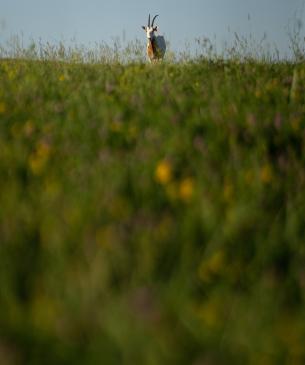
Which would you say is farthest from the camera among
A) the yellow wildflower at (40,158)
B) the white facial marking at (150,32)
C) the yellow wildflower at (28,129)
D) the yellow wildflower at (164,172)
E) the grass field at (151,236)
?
A: the white facial marking at (150,32)

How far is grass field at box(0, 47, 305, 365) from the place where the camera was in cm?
118

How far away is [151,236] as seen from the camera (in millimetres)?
1633

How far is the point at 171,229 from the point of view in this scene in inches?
67.7

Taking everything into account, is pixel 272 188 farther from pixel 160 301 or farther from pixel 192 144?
pixel 160 301

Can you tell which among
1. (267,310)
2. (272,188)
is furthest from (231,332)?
(272,188)

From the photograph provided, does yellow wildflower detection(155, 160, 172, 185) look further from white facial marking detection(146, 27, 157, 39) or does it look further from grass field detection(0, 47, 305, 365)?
white facial marking detection(146, 27, 157, 39)

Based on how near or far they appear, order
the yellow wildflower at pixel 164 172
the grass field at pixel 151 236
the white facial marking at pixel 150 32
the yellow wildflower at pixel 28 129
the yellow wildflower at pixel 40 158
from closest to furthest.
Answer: the grass field at pixel 151 236
the yellow wildflower at pixel 164 172
the yellow wildflower at pixel 40 158
the yellow wildflower at pixel 28 129
the white facial marking at pixel 150 32

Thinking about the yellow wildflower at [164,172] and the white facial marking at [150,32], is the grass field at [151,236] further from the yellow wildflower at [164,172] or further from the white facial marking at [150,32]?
the white facial marking at [150,32]

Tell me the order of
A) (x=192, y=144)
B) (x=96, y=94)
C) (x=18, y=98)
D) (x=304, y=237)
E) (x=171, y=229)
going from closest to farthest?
(x=171, y=229), (x=304, y=237), (x=192, y=144), (x=18, y=98), (x=96, y=94)

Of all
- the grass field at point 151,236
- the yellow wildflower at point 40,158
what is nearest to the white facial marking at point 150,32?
the grass field at point 151,236

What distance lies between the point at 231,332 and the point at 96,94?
2978mm

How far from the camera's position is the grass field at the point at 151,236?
46.5 inches

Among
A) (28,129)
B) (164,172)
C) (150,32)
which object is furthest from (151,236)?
(150,32)

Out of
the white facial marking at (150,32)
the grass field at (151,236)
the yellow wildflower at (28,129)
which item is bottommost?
the grass field at (151,236)
